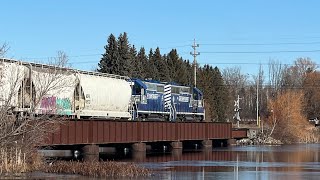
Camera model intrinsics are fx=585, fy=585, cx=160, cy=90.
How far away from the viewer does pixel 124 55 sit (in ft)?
285

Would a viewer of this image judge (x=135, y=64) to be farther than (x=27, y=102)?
Yes

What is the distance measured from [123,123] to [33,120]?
745 inches

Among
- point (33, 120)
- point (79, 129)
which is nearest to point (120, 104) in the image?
point (79, 129)

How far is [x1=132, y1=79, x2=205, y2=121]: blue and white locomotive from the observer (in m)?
59.4

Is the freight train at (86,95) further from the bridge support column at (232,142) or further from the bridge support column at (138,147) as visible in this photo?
the bridge support column at (232,142)

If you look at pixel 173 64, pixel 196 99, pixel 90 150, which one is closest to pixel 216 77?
pixel 173 64

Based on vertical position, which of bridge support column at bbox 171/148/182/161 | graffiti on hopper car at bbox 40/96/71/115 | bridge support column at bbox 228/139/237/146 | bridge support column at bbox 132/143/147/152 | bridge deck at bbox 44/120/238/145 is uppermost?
graffiti on hopper car at bbox 40/96/71/115

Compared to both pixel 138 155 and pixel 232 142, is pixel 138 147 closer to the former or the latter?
pixel 138 155

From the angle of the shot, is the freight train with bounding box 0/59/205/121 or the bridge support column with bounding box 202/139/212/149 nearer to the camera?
the freight train with bounding box 0/59/205/121

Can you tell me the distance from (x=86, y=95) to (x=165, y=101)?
18.7m

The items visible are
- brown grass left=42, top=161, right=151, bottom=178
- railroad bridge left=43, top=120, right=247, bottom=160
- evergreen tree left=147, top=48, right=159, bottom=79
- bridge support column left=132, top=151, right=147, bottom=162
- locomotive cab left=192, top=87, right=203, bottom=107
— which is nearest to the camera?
brown grass left=42, top=161, right=151, bottom=178

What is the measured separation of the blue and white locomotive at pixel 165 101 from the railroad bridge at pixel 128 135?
204 centimetres

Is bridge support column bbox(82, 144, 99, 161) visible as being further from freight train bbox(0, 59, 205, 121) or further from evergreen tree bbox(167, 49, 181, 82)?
evergreen tree bbox(167, 49, 181, 82)

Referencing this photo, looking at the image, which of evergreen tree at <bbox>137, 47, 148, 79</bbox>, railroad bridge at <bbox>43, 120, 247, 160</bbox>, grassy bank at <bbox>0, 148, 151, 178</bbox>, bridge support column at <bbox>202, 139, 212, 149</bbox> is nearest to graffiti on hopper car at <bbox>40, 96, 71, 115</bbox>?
railroad bridge at <bbox>43, 120, 247, 160</bbox>
